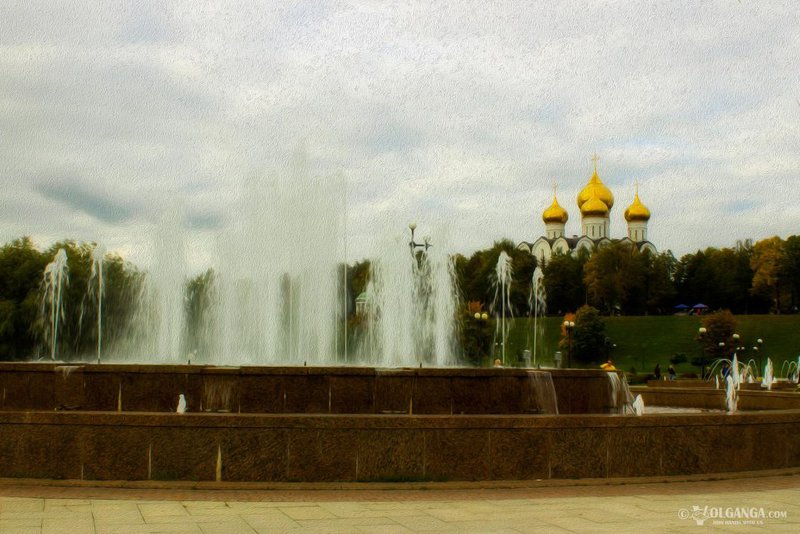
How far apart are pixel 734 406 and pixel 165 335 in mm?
14673

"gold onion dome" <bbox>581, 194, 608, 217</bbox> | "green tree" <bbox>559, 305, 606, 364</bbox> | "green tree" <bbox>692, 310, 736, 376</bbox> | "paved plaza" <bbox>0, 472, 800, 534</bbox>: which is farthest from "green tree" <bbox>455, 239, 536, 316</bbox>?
"paved plaza" <bbox>0, 472, 800, 534</bbox>

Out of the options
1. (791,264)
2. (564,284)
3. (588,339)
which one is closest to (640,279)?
(564,284)

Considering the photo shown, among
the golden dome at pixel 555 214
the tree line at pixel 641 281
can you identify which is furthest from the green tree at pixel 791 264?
the golden dome at pixel 555 214

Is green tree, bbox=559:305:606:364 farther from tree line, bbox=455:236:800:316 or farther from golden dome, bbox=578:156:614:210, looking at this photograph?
golden dome, bbox=578:156:614:210

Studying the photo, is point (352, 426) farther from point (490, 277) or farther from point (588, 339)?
point (490, 277)

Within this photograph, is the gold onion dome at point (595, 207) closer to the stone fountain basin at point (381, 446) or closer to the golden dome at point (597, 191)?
the golden dome at point (597, 191)

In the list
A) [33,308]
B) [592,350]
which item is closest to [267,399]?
[33,308]

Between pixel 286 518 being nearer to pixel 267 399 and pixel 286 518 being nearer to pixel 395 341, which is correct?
pixel 267 399

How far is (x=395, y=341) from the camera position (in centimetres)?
2462

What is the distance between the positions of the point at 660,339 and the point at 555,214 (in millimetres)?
47212

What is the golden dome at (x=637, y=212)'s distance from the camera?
111m

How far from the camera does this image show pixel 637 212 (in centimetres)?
11081

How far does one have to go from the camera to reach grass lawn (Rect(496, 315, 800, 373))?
61.9 meters

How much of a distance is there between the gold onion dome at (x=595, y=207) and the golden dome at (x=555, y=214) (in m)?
6.00
